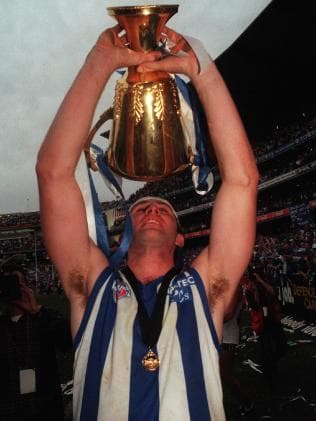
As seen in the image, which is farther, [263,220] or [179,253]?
[263,220]

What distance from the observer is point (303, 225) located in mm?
21391

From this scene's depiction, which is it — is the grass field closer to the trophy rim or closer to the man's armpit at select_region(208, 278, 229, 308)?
the man's armpit at select_region(208, 278, 229, 308)

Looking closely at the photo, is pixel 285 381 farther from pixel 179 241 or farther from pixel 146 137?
pixel 146 137

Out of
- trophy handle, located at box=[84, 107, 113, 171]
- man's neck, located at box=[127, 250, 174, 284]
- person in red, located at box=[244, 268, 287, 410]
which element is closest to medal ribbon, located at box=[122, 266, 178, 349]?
man's neck, located at box=[127, 250, 174, 284]

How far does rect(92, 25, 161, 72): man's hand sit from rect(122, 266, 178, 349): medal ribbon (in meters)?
1.17

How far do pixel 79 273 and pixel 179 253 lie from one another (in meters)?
0.72

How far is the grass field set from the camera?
5082mm

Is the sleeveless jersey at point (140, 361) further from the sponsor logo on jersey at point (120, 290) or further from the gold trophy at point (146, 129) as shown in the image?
the gold trophy at point (146, 129)

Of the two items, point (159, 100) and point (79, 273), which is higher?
point (159, 100)

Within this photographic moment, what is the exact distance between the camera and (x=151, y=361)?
2064 millimetres

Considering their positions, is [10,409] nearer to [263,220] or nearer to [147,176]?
[147,176]

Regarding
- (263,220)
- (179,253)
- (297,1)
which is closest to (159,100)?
(179,253)

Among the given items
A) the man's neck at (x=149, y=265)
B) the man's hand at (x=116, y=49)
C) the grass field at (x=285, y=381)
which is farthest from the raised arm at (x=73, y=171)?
the grass field at (x=285, y=381)

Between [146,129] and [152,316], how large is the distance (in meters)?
1.03
